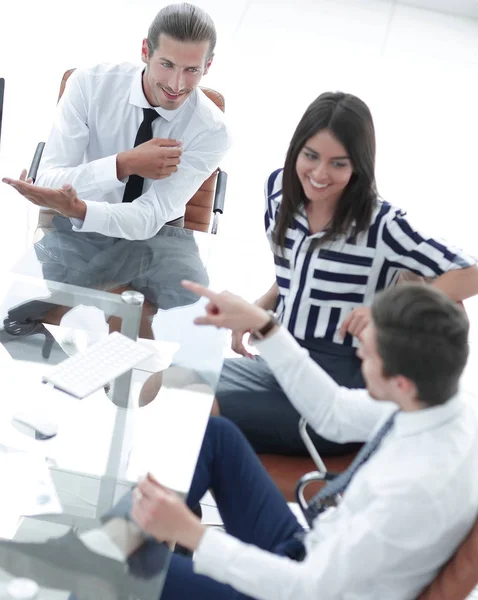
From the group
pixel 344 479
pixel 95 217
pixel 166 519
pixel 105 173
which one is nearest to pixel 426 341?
pixel 344 479

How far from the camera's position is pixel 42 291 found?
237cm

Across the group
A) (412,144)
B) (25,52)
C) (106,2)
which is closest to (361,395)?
(412,144)

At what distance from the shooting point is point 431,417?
1.56 metres

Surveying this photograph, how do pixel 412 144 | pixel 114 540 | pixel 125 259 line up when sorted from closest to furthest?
pixel 114 540, pixel 125 259, pixel 412 144

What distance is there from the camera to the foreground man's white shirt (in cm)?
146

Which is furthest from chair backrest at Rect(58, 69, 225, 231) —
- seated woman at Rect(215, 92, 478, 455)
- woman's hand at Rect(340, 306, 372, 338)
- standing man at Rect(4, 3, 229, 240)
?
woman's hand at Rect(340, 306, 372, 338)

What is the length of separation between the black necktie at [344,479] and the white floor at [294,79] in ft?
6.49

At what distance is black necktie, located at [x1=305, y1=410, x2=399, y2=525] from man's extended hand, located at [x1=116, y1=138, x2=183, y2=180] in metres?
1.19

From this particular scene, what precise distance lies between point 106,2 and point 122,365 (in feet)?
15.4

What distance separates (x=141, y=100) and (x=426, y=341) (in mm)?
1638

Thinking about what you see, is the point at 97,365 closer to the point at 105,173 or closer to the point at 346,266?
the point at 346,266

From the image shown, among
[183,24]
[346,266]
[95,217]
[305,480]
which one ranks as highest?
[183,24]

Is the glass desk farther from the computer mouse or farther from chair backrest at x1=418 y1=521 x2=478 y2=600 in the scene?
chair backrest at x1=418 y1=521 x2=478 y2=600

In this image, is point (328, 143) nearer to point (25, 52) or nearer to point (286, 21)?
Result: point (25, 52)
